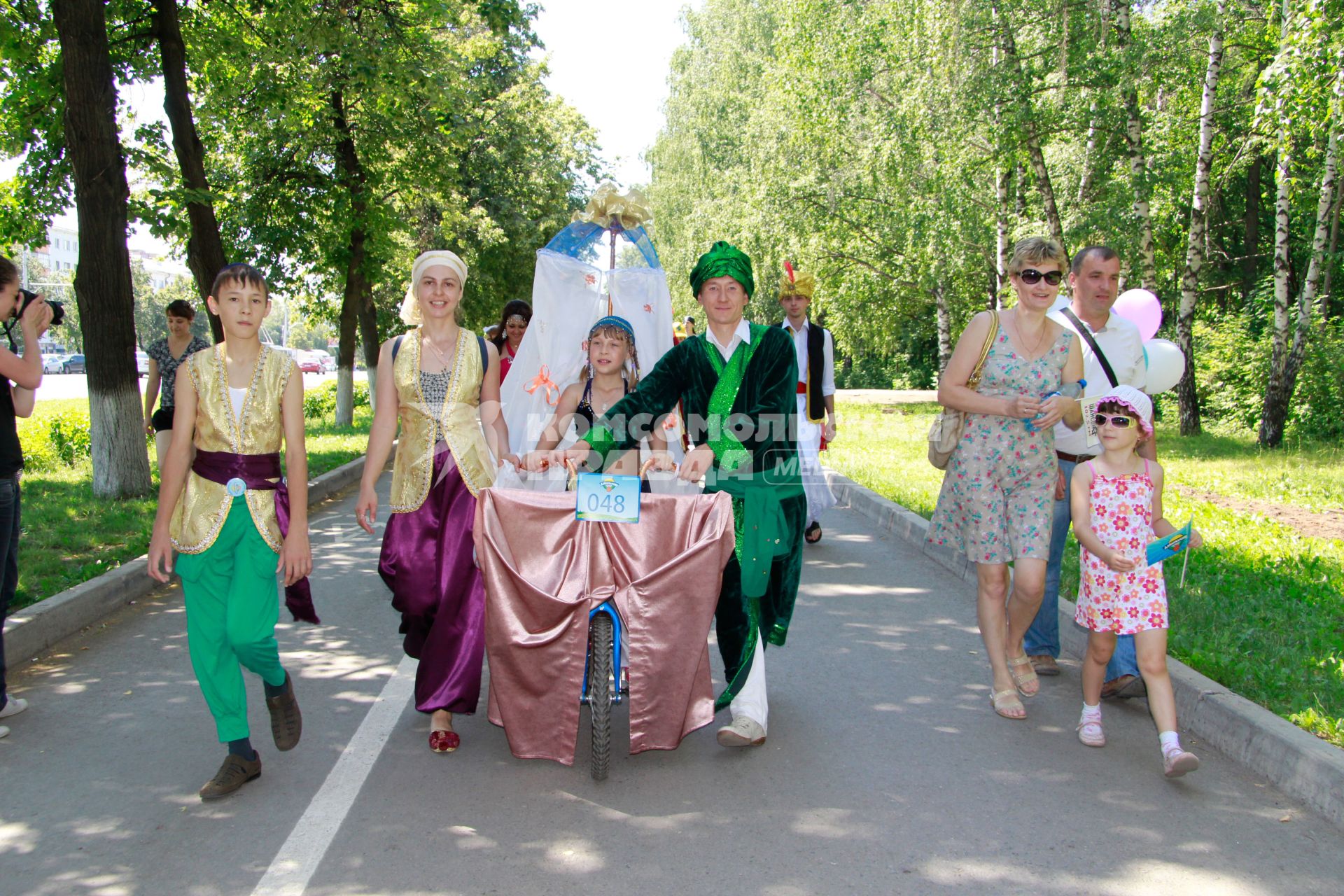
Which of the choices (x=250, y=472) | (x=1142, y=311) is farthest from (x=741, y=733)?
(x=1142, y=311)

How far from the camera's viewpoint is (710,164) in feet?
126

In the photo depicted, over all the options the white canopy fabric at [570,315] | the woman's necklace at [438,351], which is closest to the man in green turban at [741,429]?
the woman's necklace at [438,351]

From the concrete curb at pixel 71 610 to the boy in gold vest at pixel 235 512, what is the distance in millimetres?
2347

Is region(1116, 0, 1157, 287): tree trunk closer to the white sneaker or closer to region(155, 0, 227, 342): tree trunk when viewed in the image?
region(155, 0, 227, 342): tree trunk

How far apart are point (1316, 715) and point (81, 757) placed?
5129 millimetres

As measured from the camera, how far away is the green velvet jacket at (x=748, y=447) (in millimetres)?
4504

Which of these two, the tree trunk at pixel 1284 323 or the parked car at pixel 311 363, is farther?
the parked car at pixel 311 363

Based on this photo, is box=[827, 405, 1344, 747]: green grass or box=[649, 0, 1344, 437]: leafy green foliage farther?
box=[649, 0, 1344, 437]: leafy green foliage

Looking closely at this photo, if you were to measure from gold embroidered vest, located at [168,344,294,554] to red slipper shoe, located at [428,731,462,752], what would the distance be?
1054 millimetres

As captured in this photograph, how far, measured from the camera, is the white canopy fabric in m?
6.54

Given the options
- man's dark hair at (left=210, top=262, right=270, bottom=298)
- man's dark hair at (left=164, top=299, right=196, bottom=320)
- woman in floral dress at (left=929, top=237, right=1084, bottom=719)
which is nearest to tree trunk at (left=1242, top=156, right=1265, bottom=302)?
woman in floral dress at (left=929, top=237, right=1084, bottom=719)

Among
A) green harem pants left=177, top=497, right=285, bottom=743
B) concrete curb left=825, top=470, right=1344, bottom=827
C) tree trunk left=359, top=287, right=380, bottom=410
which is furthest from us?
tree trunk left=359, top=287, right=380, bottom=410

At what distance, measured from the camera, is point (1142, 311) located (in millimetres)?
5836

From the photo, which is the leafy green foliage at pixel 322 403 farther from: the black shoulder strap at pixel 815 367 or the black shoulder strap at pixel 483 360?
the black shoulder strap at pixel 483 360
